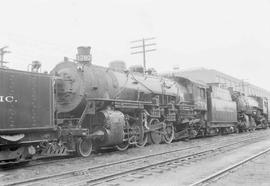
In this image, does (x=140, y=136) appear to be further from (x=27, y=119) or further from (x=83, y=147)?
(x=27, y=119)

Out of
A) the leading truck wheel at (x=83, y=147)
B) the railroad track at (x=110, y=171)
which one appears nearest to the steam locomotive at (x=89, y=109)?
the leading truck wheel at (x=83, y=147)

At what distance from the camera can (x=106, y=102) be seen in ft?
42.3

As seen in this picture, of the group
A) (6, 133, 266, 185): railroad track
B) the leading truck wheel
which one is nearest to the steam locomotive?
the leading truck wheel

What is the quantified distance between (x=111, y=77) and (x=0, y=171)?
597 cm

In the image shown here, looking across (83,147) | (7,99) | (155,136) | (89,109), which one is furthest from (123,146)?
(7,99)

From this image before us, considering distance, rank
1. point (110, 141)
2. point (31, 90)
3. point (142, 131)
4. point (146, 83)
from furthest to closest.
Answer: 1. point (146, 83)
2. point (142, 131)
3. point (110, 141)
4. point (31, 90)

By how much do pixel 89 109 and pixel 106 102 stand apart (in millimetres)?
839

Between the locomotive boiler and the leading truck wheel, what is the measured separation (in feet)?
0.17

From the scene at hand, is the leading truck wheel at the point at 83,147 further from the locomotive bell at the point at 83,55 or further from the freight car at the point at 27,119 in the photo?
the locomotive bell at the point at 83,55

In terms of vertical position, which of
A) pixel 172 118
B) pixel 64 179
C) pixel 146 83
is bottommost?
pixel 64 179

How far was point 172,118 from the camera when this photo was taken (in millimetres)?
17438

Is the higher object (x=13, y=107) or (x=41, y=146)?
(x=13, y=107)

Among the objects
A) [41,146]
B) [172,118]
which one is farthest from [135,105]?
[41,146]

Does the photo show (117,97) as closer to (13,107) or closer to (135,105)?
(135,105)
